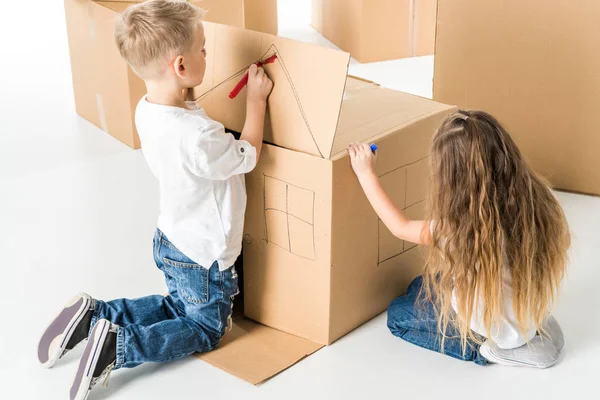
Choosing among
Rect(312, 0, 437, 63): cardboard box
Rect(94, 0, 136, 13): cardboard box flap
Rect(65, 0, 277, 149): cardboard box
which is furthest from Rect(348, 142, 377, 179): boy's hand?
Rect(312, 0, 437, 63): cardboard box

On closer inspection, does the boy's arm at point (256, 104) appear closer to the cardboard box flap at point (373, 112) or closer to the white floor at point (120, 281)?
the cardboard box flap at point (373, 112)

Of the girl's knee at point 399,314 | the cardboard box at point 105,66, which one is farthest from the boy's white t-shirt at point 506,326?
the cardboard box at point 105,66

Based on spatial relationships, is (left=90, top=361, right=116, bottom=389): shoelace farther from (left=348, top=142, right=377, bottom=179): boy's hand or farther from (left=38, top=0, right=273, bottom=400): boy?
(left=348, top=142, right=377, bottom=179): boy's hand

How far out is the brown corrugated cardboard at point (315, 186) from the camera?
1398 mm

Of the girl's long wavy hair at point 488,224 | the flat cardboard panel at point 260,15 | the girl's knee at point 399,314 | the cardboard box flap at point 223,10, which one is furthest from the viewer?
the flat cardboard panel at point 260,15

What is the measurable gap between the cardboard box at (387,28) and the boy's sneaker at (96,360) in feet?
6.53

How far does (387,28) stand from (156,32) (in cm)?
193

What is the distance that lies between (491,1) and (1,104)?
1.75 meters

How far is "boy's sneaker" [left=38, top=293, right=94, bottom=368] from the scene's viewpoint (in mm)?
1484

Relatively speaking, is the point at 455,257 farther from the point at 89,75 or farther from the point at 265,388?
the point at 89,75

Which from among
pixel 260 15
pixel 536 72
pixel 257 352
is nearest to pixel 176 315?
pixel 257 352

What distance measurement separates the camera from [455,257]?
137cm

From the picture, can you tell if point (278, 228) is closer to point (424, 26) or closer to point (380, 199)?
point (380, 199)

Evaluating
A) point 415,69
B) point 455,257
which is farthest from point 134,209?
point 415,69
